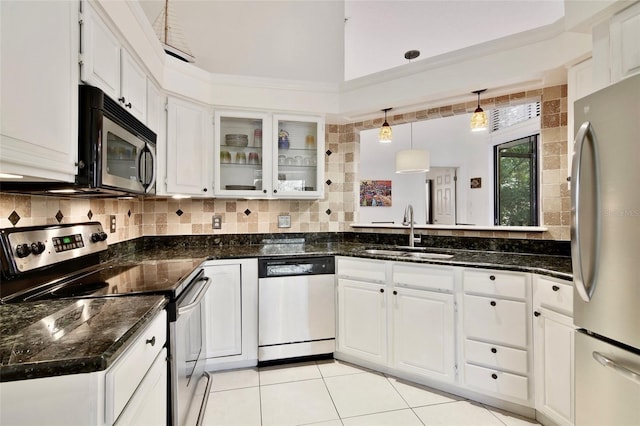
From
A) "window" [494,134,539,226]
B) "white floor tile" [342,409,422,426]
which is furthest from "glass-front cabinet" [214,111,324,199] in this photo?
"window" [494,134,539,226]

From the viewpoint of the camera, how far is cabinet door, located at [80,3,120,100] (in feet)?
4.12

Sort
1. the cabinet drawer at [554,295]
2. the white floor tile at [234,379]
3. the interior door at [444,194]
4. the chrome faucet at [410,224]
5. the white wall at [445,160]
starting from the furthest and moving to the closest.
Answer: the interior door at [444,194]
the white wall at [445,160]
the chrome faucet at [410,224]
the white floor tile at [234,379]
the cabinet drawer at [554,295]

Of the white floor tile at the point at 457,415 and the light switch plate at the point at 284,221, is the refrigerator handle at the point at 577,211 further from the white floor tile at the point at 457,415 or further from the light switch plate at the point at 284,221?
the light switch plate at the point at 284,221

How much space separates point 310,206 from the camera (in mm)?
3180

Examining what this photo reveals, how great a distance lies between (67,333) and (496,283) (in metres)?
2.09

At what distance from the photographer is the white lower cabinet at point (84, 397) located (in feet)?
2.25

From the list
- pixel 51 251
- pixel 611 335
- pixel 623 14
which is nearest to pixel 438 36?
pixel 623 14

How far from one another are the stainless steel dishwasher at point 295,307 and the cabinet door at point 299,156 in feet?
2.32

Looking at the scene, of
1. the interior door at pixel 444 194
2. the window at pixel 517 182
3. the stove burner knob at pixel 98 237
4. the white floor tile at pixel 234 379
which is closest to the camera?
the stove burner knob at pixel 98 237

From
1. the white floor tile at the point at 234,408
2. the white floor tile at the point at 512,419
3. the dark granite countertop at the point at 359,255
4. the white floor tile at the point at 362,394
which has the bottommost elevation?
the white floor tile at the point at 234,408

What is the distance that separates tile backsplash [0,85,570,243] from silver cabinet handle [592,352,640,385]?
1.23m

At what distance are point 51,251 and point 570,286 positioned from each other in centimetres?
256

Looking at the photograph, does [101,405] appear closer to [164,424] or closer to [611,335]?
[164,424]

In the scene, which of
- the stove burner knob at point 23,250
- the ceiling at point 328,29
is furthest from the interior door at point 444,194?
the stove burner knob at point 23,250
